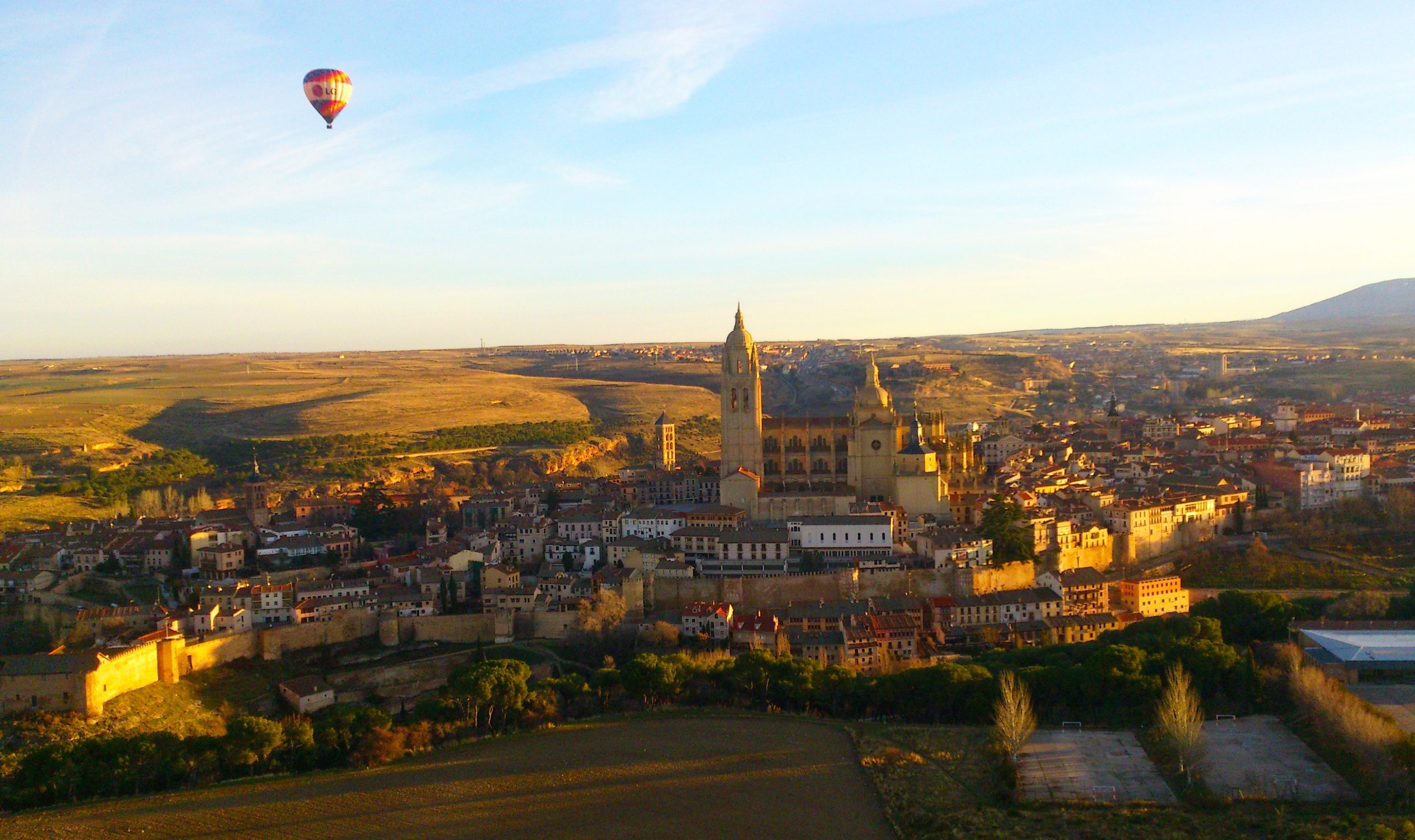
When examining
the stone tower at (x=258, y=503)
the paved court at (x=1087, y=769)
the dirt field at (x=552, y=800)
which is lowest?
the dirt field at (x=552, y=800)

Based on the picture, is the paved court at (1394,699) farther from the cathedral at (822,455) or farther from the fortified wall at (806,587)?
the cathedral at (822,455)

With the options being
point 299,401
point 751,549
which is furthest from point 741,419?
point 299,401

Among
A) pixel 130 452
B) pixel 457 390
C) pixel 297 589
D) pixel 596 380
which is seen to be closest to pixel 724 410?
pixel 297 589

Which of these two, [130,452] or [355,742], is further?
[130,452]

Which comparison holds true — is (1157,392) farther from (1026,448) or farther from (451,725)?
(451,725)

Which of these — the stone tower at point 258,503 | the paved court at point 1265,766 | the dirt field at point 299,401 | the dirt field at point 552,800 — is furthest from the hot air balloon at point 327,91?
the dirt field at point 299,401

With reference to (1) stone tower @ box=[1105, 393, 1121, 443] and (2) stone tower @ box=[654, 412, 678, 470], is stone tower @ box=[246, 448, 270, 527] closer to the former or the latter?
(2) stone tower @ box=[654, 412, 678, 470]

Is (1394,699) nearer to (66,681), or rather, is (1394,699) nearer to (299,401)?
(66,681)
